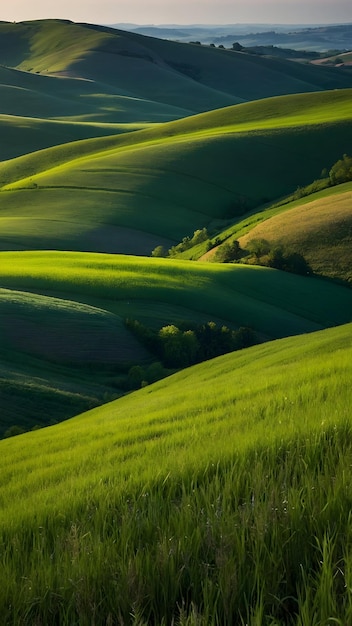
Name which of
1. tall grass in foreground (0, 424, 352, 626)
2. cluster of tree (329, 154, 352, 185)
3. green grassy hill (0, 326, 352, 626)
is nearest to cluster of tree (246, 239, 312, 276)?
cluster of tree (329, 154, 352, 185)

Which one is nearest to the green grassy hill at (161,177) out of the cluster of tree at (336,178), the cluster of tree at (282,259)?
the cluster of tree at (336,178)

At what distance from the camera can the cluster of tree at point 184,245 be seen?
9206cm

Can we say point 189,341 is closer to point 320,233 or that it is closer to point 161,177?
point 320,233

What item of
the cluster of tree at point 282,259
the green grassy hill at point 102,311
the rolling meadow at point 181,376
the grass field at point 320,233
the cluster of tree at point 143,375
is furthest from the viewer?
the grass field at point 320,233

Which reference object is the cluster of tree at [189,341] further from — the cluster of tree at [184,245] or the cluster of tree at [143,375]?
the cluster of tree at [184,245]

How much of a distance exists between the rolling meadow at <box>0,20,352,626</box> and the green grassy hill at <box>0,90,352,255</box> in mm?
488

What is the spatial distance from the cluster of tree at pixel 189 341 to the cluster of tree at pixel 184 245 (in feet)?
115

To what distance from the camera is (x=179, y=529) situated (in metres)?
4.62

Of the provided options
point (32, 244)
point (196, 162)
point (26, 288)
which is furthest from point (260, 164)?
point (26, 288)

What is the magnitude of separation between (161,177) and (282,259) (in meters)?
48.1

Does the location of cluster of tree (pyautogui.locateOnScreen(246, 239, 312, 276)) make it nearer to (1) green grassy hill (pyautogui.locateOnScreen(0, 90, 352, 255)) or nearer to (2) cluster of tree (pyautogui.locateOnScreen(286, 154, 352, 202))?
(1) green grassy hill (pyautogui.locateOnScreen(0, 90, 352, 255))

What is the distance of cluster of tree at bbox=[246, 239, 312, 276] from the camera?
78.5m

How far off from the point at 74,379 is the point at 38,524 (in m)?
41.9

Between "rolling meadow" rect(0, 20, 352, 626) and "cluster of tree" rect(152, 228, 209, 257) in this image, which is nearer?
"rolling meadow" rect(0, 20, 352, 626)
